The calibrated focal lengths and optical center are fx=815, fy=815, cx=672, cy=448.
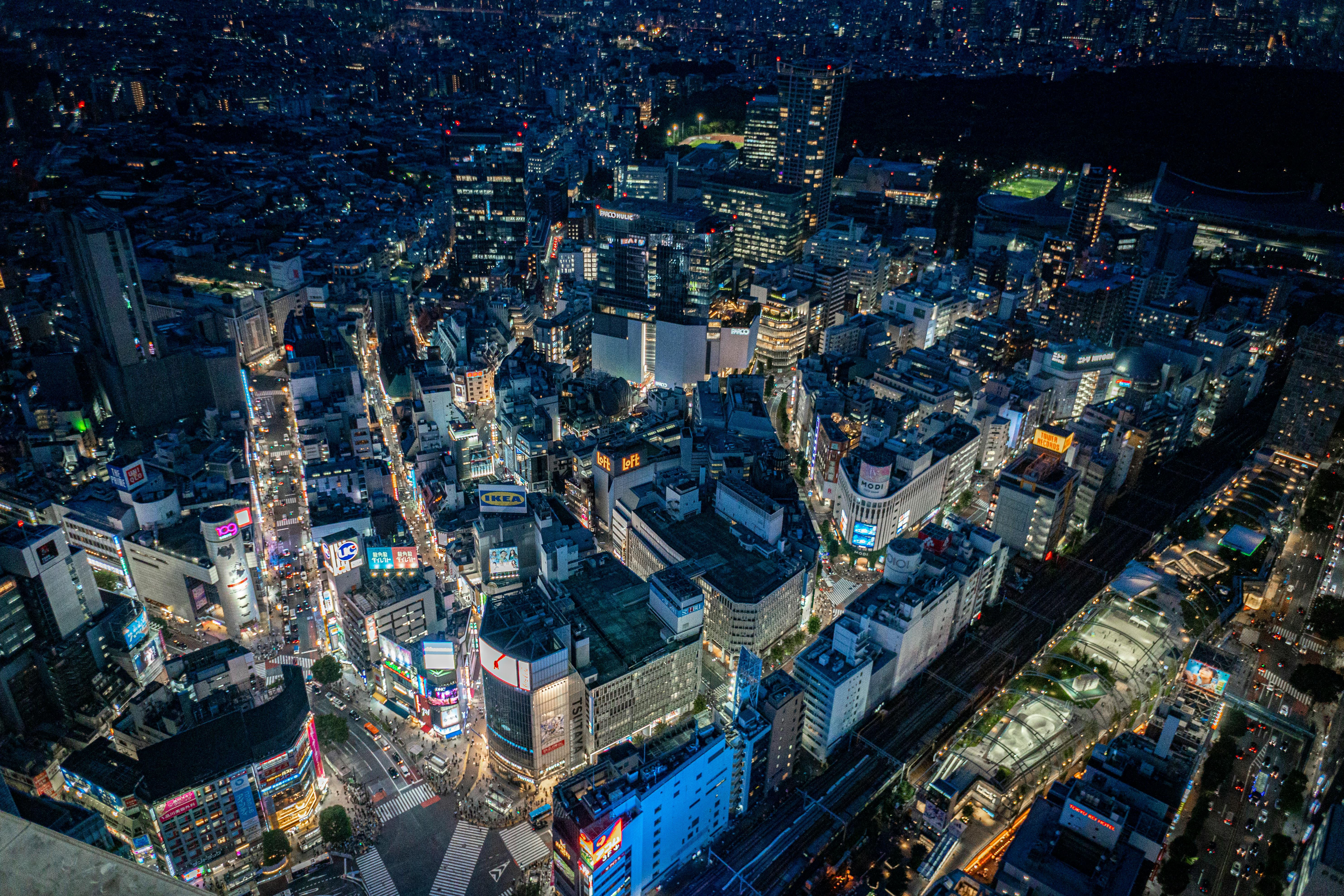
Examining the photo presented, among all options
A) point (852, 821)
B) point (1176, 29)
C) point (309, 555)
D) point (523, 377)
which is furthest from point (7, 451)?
point (1176, 29)

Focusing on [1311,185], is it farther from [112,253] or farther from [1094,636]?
[112,253]

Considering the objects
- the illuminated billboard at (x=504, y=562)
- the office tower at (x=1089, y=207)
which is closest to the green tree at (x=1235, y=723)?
the illuminated billboard at (x=504, y=562)

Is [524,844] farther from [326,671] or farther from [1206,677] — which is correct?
[1206,677]

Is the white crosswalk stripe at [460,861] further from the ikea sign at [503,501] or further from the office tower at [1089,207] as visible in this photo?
the office tower at [1089,207]

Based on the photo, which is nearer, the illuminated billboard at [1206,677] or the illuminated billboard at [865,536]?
the illuminated billboard at [1206,677]

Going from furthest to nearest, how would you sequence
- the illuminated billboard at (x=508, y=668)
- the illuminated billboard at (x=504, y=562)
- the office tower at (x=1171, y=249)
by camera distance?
the office tower at (x=1171, y=249) → the illuminated billboard at (x=504, y=562) → the illuminated billboard at (x=508, y=668)

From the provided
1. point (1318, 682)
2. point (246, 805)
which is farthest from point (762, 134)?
point (246, 805)
